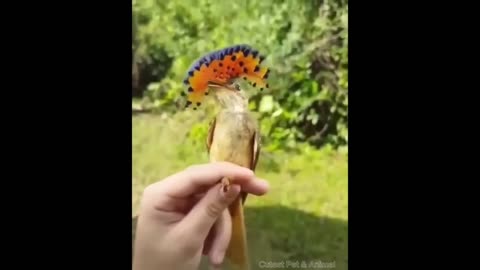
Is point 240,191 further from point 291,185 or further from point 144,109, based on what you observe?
point 144,109

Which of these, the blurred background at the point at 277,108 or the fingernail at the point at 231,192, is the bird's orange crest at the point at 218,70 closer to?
the blurred background at the point at 277,108

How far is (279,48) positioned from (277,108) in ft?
0.29

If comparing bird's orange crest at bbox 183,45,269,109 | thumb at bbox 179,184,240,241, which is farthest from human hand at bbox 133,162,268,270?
bird's orange crest at bbox 183,45,269,109

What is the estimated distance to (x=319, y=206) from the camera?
1017 mm

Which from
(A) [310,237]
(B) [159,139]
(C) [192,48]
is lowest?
(A) [310,237]

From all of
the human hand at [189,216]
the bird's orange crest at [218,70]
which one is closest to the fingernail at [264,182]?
the human hand at [189,216]

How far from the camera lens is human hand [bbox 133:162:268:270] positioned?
99 cm

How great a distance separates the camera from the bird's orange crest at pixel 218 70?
3.31 ft

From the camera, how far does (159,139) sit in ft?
3.34

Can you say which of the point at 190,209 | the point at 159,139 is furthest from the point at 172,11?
the point at 190,209

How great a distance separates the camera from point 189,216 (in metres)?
1.00

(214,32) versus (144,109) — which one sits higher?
(214,32)

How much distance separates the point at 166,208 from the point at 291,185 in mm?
183

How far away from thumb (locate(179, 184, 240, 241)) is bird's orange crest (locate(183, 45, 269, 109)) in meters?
0.13
